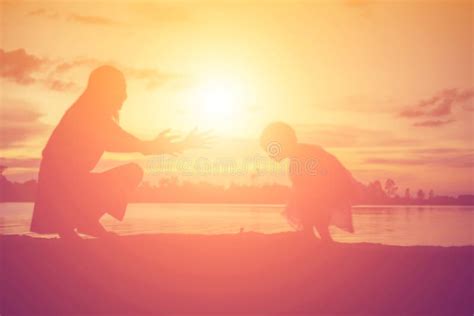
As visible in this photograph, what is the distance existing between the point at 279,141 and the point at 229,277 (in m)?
1.41

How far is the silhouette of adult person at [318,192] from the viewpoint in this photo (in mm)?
5305

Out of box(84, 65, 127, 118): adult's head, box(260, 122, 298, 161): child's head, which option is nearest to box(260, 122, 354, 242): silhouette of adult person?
box(260, 122, 298, 161): child's head

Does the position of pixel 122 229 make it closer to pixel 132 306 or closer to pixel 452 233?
pixel 132 306

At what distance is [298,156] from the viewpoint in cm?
552

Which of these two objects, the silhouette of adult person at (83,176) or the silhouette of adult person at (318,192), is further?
the silhouette of adult person at (318,192)

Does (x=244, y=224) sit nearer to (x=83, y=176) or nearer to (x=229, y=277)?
(x=229, y=277)

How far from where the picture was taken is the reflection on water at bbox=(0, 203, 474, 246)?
19.1ft

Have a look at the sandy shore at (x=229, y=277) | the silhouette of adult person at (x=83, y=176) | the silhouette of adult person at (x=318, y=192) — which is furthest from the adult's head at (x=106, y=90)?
the silhouette of adult person at (x=318, y=192)

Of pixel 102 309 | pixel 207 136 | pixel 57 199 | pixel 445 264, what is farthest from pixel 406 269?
pixel 57 199

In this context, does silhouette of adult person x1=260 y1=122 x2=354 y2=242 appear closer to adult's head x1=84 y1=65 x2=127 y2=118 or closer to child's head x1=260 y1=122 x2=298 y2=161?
child's head x1=260 y1=122 x2=298 y2=161

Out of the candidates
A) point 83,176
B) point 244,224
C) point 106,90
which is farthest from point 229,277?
point 106,90

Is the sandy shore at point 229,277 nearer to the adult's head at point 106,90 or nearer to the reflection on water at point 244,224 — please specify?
the reflection on water at point 244,224

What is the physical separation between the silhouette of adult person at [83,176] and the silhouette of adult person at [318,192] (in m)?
1.34

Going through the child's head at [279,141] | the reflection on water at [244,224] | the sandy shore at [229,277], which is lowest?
the sandy shore at [229,277]
